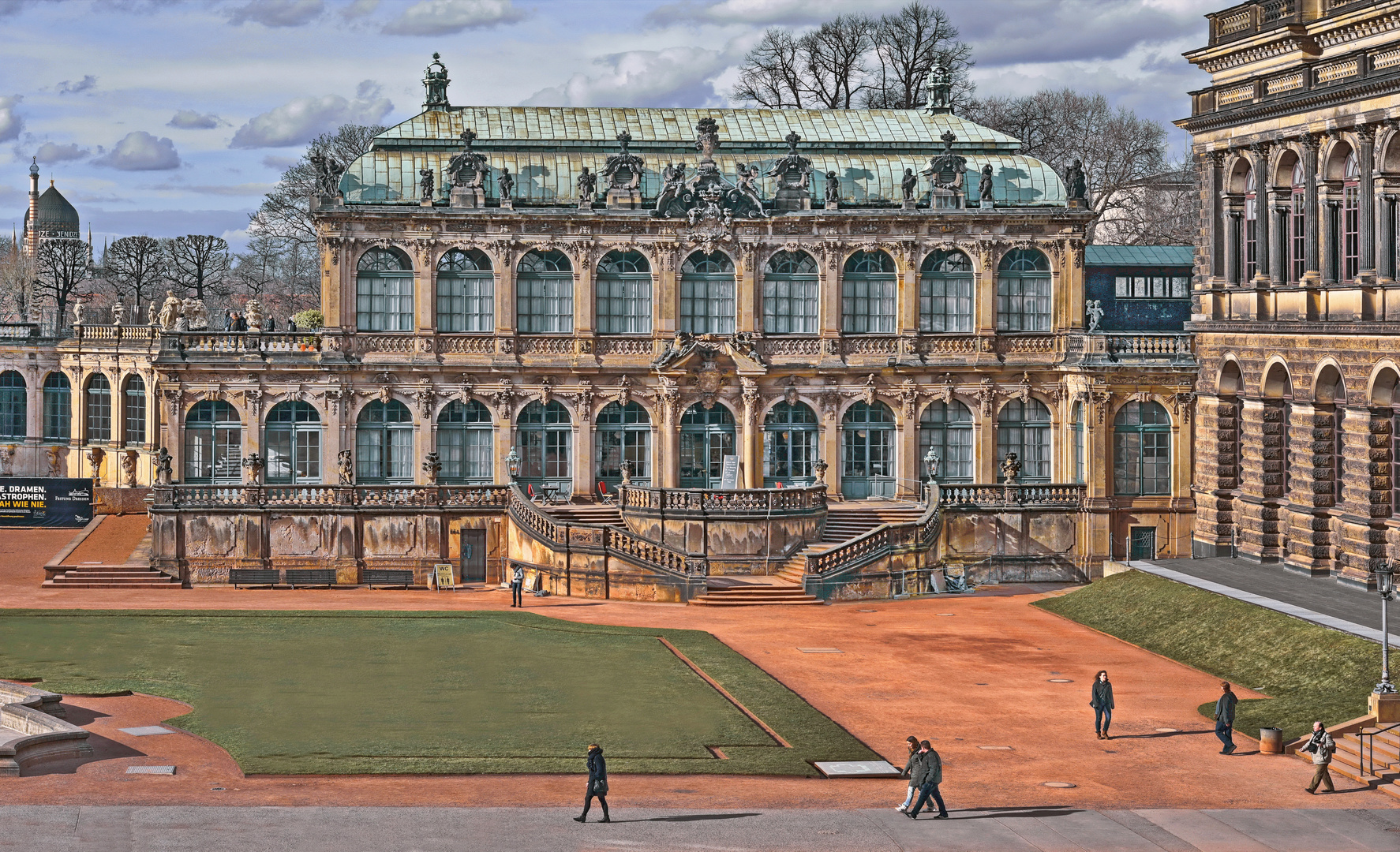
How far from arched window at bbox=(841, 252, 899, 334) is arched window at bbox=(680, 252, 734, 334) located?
4569 millimetres

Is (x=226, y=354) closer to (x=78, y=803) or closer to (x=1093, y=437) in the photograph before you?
(x=1093, y=437)

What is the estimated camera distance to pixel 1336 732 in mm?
41469

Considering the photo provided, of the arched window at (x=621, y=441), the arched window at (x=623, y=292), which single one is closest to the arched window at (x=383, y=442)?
the arched window at (x=621, y=441)

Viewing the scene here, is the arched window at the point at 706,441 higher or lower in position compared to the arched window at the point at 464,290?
lower

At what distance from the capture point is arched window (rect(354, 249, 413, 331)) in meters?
72.7

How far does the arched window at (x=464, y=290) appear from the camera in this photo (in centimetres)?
7300

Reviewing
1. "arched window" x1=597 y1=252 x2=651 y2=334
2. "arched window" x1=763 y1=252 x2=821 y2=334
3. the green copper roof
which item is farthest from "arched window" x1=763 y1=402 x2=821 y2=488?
the green copper roof

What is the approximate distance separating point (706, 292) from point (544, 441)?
8.65m

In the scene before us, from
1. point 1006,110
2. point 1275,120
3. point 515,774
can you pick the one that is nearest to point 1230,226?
A: point 1275,120

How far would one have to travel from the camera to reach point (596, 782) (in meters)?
35.3

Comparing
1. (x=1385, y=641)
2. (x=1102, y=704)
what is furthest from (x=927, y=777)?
(x=1385, y=641)

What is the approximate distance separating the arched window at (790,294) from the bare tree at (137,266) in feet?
161

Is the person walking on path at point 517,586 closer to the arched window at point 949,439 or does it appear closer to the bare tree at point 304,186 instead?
the arched window at point 949,439

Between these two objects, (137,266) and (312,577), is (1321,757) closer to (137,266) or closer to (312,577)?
(312,577)
